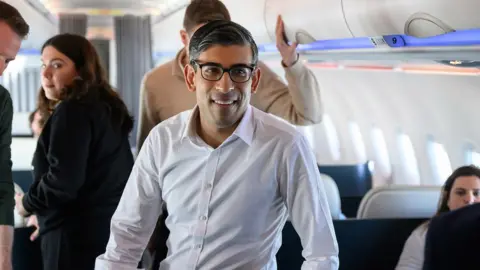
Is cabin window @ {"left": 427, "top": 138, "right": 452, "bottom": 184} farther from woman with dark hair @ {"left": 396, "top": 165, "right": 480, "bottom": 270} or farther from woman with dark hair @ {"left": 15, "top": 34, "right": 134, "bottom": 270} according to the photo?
woman with dark hair @ {"left": 15, "top": 34, "right": 134, "bottom": 270}

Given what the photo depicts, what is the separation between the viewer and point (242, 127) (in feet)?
6.08

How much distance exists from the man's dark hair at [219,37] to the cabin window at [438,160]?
435cm

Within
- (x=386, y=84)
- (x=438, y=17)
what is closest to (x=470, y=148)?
(x=386, y=84)

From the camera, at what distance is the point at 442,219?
110 centimetres

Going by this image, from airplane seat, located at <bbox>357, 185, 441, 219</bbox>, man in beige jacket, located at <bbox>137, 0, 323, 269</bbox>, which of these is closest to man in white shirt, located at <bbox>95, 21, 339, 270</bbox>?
man in beige jacket, located at <bbox>137, 0, 323, 269</bbox>

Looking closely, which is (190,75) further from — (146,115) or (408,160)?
(408,160)

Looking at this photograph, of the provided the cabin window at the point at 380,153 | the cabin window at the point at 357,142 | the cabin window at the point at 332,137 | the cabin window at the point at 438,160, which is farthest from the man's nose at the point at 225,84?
the cabin window at the point at 332,137

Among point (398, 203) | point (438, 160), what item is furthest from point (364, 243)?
point (438, 160)

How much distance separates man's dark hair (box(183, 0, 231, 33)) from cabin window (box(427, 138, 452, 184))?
356cm

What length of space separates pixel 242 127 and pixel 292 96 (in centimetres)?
127

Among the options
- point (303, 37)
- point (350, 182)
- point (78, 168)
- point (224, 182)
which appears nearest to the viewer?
point (224, 182)

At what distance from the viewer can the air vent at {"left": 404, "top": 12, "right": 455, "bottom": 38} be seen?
7.65ft

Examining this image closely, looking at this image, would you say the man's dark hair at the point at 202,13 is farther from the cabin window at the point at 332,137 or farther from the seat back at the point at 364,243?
the cabin window at the point at 332,137

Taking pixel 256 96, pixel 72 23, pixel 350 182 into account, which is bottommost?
pixel 350 182
